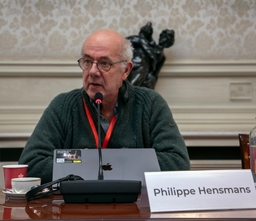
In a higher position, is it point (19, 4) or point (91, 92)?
point (19, 4)

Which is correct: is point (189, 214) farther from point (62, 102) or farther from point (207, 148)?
point (207, 148)

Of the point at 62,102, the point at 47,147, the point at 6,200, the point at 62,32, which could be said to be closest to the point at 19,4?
the point at 62,32

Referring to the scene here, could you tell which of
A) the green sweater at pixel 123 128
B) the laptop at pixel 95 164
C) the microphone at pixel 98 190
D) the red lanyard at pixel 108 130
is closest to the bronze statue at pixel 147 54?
the green sweater at pixel 123 128

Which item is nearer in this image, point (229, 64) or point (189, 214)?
point (189, 214)

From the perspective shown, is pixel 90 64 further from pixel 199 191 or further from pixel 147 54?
pixel 147 54

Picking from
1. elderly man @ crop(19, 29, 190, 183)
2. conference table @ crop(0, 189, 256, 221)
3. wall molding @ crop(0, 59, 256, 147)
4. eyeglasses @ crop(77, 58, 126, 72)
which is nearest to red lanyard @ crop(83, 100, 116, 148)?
elderly man @ crop(19, 29, 190, 183)

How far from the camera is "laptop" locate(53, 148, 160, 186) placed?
4.80 ft

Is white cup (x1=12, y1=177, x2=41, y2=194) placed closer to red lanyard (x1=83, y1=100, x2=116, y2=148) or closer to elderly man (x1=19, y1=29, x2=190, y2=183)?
elderly man (x1=19, y1=29, x2=190, y2=183)

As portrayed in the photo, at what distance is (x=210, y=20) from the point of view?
345 cm

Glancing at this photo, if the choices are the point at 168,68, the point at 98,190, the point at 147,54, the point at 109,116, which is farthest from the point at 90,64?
the point at 168,68

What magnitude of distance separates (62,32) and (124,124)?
150 cm

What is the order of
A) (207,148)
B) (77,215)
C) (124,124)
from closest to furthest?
(77,215) < (124,124) < (207,148)

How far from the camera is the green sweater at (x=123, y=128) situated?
6.50 ft

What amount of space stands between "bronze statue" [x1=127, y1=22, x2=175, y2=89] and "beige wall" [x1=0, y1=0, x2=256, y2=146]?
5.3 inches
